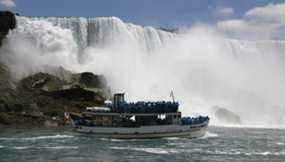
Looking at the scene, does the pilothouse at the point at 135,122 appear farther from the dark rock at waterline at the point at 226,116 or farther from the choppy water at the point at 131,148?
the dark rock at waterline at the point at 226,116

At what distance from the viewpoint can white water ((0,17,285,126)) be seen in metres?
110

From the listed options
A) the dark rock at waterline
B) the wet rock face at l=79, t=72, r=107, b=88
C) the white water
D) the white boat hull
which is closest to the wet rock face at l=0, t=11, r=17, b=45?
the white water

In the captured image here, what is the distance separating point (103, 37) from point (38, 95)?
27.3 metres

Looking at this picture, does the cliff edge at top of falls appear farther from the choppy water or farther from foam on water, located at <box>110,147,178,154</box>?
foam on water, located at <box>110,147,178,154</box>

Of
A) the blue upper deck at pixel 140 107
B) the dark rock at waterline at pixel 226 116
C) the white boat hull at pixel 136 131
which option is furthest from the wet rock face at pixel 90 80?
the white boat hull at pixel 136 131

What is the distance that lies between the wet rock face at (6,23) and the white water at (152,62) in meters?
1.17

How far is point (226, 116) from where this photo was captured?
106812 millimetres

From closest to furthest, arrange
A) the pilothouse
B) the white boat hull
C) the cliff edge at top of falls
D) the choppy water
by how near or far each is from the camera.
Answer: the choppy water
the white boat hull
the pilothouse
the cliff edge at top of falls

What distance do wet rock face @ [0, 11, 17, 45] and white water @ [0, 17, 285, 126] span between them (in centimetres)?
117

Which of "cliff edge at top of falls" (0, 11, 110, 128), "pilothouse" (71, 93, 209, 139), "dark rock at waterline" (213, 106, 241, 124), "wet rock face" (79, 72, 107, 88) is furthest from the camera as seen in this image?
"dark rock at waterline" (213, 106, 241, 124)

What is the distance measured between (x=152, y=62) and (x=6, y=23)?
30078 mm

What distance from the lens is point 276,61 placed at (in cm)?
14375

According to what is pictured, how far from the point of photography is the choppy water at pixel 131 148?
168ft

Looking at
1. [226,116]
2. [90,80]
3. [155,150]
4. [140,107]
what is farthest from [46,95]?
[155,150]
